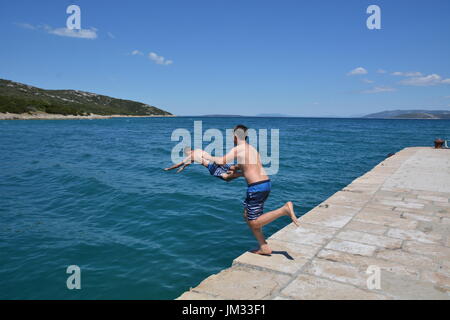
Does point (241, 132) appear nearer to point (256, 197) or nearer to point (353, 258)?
point (256, 197)

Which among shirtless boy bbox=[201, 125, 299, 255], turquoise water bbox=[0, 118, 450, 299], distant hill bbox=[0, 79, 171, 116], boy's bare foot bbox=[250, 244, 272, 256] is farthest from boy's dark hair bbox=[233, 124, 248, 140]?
distant hill bbox=[0, 79, 171, 116]

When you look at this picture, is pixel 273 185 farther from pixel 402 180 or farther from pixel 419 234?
pixel 419 234

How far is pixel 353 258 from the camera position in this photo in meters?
4.60

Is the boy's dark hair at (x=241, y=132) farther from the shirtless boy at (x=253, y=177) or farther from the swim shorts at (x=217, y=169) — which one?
the swim shorts at (x=217, y=169)

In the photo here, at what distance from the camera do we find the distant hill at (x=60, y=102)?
249 ft

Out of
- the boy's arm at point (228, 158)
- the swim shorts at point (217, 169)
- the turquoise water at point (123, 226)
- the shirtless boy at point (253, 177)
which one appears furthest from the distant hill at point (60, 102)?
the shirtless boy at point (253, 177)

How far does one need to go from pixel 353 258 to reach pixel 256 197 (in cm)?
176

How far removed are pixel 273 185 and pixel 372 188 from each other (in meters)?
4.51

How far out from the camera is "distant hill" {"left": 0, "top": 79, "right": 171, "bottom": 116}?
75.9 meters

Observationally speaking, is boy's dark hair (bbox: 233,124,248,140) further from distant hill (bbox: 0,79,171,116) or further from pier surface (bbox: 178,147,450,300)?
distant hill (bbox: 0,79,171,116)

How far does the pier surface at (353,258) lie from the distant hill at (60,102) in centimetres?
8149

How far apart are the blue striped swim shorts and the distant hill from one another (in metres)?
81.4

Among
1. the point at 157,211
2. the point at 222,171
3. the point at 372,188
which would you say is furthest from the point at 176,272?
the point at 372,188

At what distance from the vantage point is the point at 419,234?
18.1 feet
